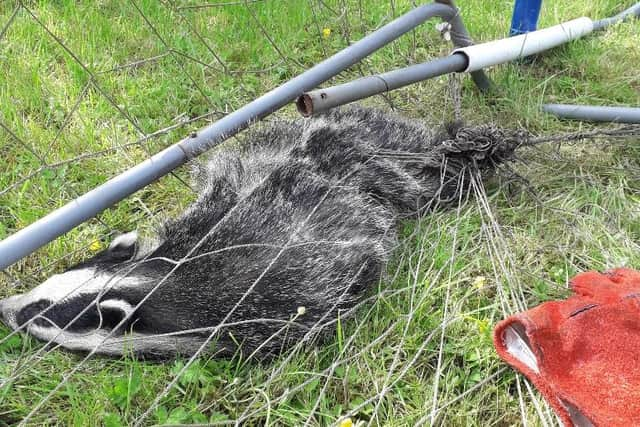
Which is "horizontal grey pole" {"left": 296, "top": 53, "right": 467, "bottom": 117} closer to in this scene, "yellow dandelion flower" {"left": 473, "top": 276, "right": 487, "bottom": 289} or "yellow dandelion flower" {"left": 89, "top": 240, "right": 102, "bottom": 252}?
"yellow dandelion flower" {"left": 473, "top": 276, "right": 487, "bottom": 289}

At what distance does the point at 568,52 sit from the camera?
12.7 ft

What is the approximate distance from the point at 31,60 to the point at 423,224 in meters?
2.40

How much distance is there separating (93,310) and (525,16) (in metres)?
2.90

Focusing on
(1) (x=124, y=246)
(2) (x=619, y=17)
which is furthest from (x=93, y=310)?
(2) (x=619, y=17)

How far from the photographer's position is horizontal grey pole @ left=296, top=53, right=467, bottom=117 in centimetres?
216

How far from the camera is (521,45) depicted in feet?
10.7

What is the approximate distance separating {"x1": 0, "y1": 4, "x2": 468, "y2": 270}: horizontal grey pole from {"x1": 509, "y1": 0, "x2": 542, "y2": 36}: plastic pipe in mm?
904

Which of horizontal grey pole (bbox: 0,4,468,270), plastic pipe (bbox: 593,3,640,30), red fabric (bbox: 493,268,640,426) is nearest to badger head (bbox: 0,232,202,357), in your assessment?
horizontal grey pole (bbox: 0,4,468,270)

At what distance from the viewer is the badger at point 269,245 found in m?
2.37

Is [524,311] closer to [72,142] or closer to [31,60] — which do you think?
[72,142]

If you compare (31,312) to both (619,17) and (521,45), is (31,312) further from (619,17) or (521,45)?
(619,17)

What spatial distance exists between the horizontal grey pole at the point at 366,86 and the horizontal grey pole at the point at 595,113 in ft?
2.81

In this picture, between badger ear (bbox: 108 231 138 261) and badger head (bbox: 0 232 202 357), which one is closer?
badger head (bbox: 0 232 202 357)

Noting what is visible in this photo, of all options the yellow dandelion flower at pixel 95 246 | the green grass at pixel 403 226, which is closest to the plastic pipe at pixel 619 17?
the green grass at pixel 403 226
